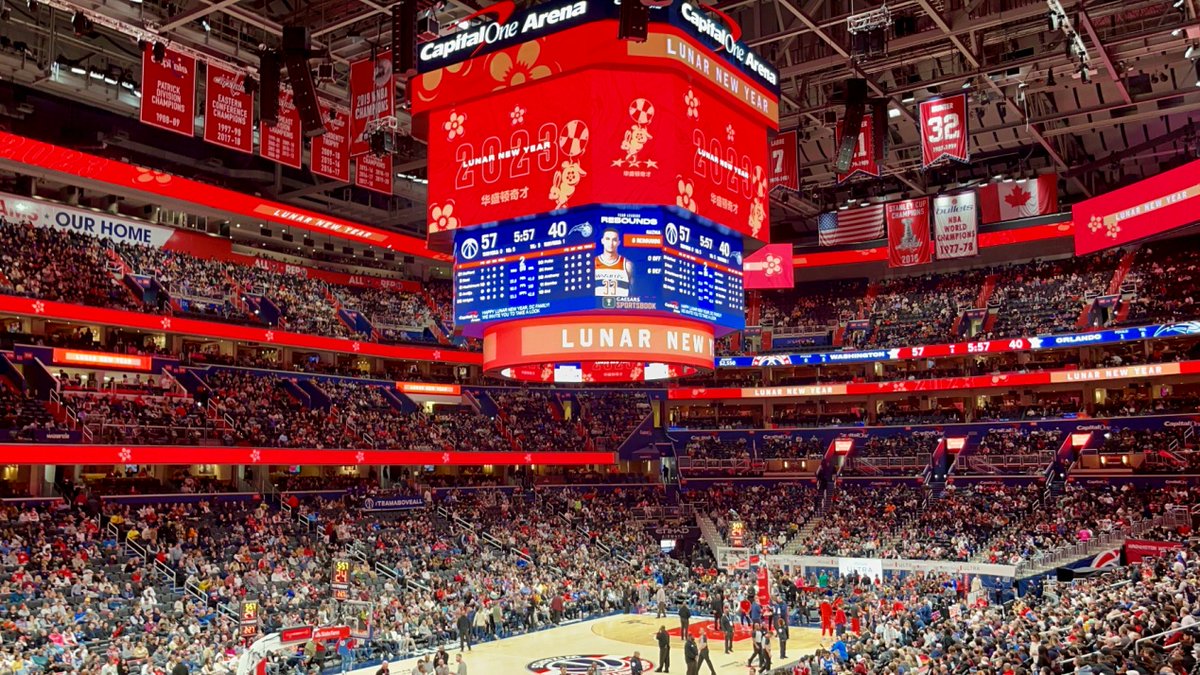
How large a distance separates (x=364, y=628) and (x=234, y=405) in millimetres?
12610

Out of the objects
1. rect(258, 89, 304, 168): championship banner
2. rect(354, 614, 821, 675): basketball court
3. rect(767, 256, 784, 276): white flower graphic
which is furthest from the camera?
rect(767, 256, 784, 276): white flower graphic

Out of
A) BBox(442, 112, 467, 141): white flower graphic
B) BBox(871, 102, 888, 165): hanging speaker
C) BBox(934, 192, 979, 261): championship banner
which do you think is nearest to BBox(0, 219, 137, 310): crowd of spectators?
BBox(442, 112, 467, 141): white flower graphic

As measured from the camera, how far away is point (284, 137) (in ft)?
83.1

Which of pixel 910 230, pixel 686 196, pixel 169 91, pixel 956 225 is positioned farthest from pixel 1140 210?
pixel 169 91

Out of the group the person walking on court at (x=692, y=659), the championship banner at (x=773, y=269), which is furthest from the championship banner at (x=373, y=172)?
the person walking on court at (x=692, y=659)

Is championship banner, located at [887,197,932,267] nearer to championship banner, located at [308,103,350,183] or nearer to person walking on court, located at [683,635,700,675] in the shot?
championship banner, located at [308,103,350,183]

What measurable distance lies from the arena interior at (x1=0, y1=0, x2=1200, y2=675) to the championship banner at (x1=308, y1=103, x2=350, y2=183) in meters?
0.15

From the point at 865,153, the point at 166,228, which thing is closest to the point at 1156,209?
the point at 865,153

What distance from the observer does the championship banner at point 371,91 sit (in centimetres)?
2370

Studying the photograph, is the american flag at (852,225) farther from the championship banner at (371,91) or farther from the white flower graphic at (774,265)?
the championship banner at (371,91)

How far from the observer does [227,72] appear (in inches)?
953

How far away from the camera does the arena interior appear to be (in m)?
18.5

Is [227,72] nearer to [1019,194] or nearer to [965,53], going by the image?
[965,53]

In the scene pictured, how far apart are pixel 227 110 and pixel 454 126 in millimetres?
7646
